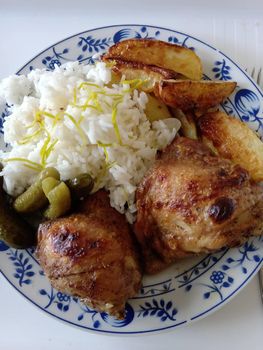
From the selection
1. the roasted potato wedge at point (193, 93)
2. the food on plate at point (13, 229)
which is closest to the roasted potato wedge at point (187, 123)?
the roasted potato wedge at point (193, 93)

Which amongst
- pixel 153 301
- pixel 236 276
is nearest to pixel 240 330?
pixel 236 276

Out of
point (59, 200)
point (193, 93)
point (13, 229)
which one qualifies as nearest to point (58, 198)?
point (59, 200)

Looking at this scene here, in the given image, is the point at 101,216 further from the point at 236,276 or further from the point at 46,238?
the point at 236,276

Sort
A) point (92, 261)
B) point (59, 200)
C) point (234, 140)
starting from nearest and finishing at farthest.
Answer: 1. point (92, 261)
2. point (59, 200)
3. point (234, 140)

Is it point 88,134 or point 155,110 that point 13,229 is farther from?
point 155,110

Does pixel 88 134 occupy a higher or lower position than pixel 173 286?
higher

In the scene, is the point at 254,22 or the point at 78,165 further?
the point at 254,22

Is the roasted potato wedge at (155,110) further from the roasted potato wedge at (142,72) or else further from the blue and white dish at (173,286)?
the blue and white dish at (173,286)

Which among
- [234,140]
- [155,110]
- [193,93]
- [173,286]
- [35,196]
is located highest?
[193,93]
